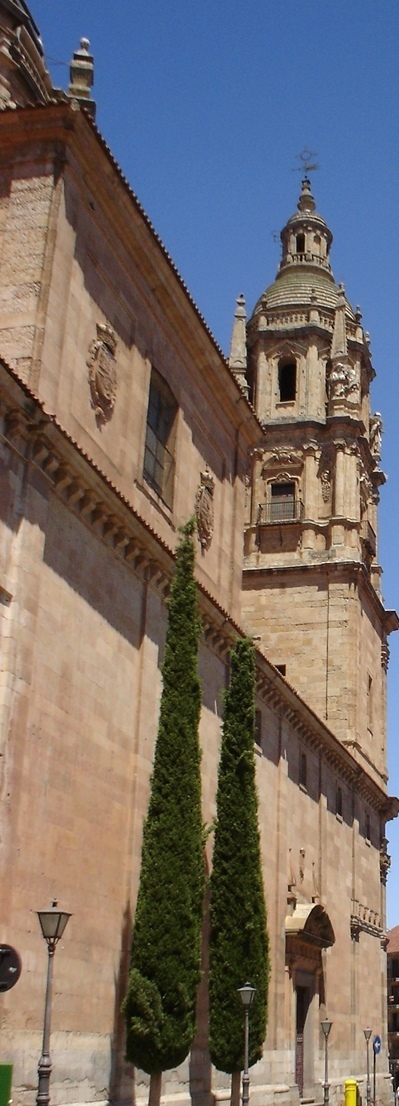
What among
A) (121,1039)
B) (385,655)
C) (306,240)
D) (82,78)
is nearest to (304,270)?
(306,240)

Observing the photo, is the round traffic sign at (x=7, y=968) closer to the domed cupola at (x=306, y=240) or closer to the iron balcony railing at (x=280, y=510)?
the iron balcony railing at (x=280, y=510)

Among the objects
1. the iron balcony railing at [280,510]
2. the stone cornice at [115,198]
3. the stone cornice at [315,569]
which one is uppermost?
the iron balcony railing at [280,510]

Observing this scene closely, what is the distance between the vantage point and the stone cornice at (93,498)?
570 inches

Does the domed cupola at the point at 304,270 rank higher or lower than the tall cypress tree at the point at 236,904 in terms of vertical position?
higher

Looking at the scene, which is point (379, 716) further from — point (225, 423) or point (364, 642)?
point (225, 423)

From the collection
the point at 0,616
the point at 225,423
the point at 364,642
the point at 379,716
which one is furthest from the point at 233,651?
the point at 379,716

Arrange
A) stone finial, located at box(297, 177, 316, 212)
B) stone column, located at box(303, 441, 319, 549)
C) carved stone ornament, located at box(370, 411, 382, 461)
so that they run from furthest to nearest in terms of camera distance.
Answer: stone finial, located at box(297, 177, 316, 212), carved stone ornament, located at box(370, 411, 382, 461), stone column, located at box(303, 441, 319, 549)

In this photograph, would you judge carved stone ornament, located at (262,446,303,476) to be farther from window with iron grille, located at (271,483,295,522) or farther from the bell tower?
window with iron grille, located at (271,483,295,522)

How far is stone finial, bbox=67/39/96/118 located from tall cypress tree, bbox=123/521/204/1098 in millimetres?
7858

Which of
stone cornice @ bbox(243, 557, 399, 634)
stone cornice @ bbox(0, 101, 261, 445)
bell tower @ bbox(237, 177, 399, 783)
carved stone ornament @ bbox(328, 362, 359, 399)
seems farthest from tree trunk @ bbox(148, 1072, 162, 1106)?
carved stone ornament @ bbox(328, 362, 359, 399)

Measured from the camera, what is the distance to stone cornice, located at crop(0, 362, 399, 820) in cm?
1448

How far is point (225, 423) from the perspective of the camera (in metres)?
25.4

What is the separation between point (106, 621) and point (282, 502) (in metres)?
24.0

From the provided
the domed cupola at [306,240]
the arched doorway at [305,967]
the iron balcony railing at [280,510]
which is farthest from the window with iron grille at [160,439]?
the domed cupola at [306,240]
